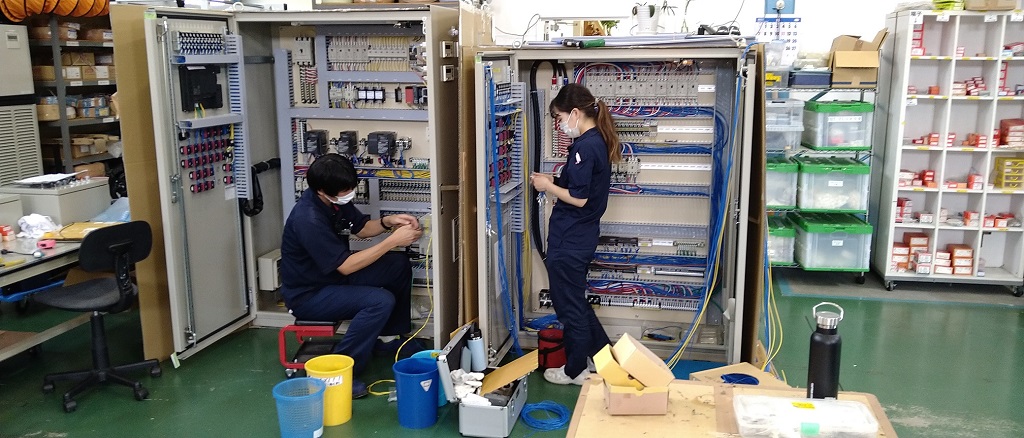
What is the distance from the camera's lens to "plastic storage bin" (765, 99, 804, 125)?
6113 millimetres

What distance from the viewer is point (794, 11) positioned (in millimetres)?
6555

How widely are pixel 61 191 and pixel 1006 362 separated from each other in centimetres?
557

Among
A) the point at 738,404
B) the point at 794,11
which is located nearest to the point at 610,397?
the point at 738,404

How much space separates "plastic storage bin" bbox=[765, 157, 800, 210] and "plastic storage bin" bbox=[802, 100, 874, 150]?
Result: 0.27 metres

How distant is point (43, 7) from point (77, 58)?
0.62m

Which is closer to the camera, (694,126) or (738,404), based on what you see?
(738,404)

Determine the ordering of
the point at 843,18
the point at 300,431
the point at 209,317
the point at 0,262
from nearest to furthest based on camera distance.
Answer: the point at 300,431
the point at 0,262
the point at 209,317
the point at 843,18

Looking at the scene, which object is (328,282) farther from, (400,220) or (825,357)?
(825,357)

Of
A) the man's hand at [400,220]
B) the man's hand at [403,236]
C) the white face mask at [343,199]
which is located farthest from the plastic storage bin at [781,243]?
the white face mask at [343,199]

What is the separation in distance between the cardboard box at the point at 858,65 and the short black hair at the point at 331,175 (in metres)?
3.71

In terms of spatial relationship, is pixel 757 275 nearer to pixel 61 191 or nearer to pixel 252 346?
pixel 252 346

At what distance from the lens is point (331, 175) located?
4.00 metres

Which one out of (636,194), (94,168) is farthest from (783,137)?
(94,168)

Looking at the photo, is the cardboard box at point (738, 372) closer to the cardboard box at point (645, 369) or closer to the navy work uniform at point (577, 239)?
the navy work uniform at point (577, 239)
